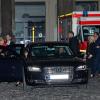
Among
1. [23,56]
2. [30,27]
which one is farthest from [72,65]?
[30,27]

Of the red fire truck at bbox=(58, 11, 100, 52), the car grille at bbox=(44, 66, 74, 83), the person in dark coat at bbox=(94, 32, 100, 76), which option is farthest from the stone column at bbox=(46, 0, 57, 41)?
the car grille at bbox=(44, 66, 74, 83)

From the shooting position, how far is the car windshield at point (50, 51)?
752 inches

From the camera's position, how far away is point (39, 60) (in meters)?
18.5

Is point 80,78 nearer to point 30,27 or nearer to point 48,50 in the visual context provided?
point 48,50

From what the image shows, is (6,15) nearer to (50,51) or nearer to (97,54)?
(97,54)

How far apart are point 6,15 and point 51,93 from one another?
19487mm

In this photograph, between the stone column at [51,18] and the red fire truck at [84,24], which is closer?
the red fire truck at [84,24]

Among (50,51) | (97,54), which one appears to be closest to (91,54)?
(97,54)

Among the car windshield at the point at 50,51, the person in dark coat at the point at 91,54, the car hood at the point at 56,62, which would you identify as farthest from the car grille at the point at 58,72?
the person in dark coat at the point at 91,54

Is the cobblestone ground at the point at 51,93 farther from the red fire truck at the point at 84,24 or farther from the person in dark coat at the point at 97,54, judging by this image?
the red fire truck at the point at 84,24

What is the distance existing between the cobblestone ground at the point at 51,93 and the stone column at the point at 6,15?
1625 cm

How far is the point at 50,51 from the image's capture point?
63.5ft

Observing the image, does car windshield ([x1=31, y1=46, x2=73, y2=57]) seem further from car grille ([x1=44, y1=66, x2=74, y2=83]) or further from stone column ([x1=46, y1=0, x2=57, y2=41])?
stone column ([x1=46, y1=0, x2=57, y2=41])

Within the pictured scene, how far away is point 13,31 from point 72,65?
19063mm
